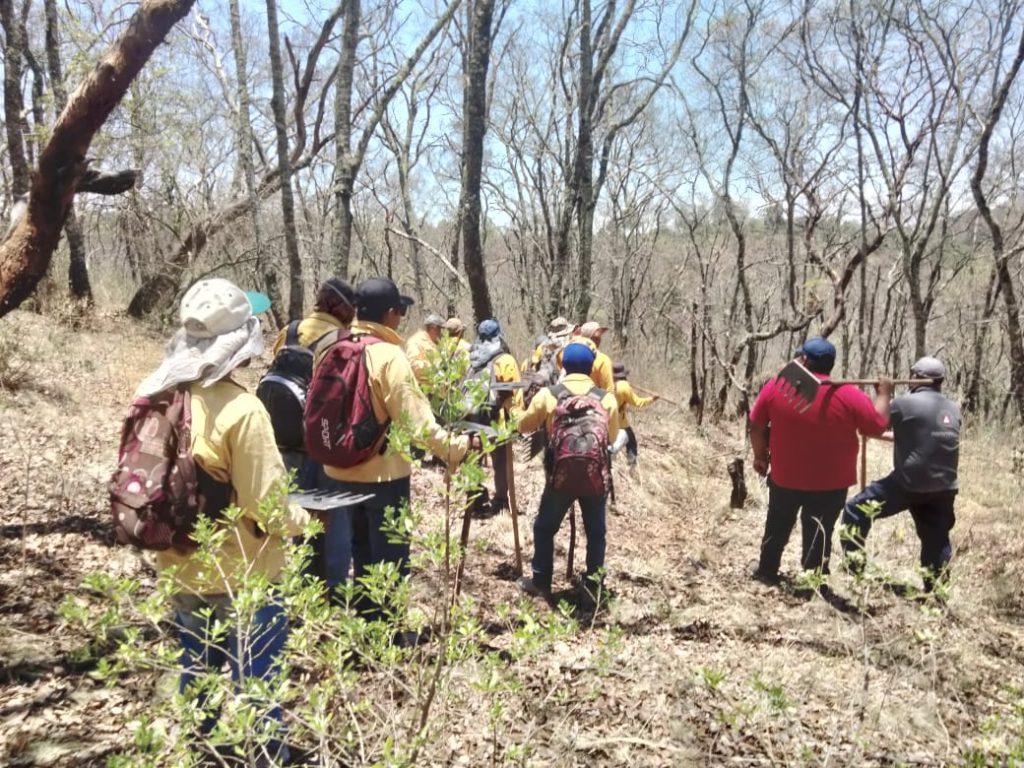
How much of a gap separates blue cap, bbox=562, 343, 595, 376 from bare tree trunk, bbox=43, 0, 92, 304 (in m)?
6.88

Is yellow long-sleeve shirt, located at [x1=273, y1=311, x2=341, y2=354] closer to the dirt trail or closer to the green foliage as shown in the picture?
the green foliage

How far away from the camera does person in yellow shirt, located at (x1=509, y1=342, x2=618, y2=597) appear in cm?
414

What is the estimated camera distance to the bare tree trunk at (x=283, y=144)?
8.02 m

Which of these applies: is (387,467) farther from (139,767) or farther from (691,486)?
(691,486)

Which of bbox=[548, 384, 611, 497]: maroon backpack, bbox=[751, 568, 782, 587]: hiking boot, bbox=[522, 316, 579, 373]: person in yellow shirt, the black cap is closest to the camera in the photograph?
the black cap

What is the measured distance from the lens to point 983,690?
3.61 metres

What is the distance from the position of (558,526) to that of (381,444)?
1.69 meters

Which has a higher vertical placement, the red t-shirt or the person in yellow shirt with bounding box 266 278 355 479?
the person in yellow shirt with bounding box 266 278 355 479

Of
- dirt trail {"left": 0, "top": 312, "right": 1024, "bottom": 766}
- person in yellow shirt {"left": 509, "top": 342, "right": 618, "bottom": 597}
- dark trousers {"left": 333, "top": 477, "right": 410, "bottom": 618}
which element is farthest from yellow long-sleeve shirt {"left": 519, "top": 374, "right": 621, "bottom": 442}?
dark trousers {"left": 333, "top": 477, "right": 410, "bottom": 618}

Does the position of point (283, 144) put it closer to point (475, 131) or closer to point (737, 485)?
point (475, 131)

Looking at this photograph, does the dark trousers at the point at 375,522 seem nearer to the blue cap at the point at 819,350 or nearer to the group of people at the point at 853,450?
the group of people at the point at 853,450

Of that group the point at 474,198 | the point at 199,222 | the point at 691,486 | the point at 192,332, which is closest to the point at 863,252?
the point at 691,486

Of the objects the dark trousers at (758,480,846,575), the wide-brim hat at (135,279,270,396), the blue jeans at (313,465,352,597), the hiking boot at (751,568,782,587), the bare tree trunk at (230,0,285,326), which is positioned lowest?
the hiking boot at (751,568,782,587)

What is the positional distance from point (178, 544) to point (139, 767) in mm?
761
